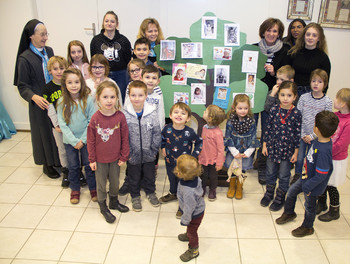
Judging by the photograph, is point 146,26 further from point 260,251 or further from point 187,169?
point 260,251

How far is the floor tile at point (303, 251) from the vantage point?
2.45 m

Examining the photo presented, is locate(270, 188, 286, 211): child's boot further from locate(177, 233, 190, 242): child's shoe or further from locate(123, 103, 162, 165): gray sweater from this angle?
locate(123, 103, 162, 165): gray sweater

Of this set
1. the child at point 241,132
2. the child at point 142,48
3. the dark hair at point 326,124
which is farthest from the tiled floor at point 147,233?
the child at point 142,48

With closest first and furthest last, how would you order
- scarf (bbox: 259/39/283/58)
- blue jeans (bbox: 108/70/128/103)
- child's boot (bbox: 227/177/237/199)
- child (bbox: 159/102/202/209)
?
child (bbox: 159/102/202/209) < child's boot (bbox: 227/177/237/199) < scarf (bbox: 259/39/283/58) < blue jeans (bbox: 108/70/128/103)

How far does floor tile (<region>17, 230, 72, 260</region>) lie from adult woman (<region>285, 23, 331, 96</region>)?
2701 millimetres

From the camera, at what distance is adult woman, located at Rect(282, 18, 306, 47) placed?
11.4 ft

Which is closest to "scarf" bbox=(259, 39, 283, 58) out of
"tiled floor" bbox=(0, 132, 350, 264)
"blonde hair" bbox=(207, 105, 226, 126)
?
"blonde hair" bbox=(207, 105, 226, 126)

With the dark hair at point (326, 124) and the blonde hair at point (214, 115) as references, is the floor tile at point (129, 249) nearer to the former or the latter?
the blonde hair at point (214, 115)

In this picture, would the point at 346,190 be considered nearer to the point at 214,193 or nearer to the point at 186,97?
the point at 214,193

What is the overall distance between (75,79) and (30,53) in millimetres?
837

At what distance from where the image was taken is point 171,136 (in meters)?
2.89

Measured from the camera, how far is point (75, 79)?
287cm

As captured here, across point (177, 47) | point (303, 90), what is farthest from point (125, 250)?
point (303, 90)

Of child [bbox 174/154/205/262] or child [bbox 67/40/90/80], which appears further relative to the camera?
child [bbox 67/40/90/80]
